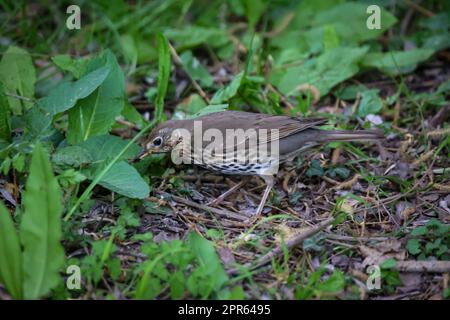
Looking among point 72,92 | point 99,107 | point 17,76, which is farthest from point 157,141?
point 17,76

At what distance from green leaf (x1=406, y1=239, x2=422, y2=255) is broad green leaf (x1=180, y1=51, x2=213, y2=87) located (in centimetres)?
323

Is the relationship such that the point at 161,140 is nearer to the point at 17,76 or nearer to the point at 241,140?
the point at 241,140

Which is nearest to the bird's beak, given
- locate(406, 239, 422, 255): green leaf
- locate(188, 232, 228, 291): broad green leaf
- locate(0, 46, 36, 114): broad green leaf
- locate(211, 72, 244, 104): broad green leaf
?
locate(211, 72, 244, 104): broad green leaf

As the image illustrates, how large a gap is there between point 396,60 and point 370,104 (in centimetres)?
79

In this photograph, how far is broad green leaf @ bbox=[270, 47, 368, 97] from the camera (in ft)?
22.5

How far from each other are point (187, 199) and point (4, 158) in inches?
62.1

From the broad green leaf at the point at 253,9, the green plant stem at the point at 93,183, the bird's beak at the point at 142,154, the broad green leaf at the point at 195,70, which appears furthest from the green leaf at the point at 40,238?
the broad green leaf at the point at 253,9

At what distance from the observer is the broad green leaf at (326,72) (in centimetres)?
687

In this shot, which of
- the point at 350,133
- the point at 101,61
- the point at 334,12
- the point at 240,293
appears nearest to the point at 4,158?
the point at 101,61

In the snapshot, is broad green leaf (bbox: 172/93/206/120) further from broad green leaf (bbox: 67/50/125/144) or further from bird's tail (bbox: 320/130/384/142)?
bird's tail (bbox: 320/130/384/142)

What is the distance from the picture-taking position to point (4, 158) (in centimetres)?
496

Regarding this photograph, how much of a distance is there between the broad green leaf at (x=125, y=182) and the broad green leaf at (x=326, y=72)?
258 cm

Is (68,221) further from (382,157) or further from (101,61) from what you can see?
(382,157)

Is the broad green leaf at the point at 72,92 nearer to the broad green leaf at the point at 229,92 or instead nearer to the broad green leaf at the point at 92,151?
the broad green leaf at the point at 92,151
